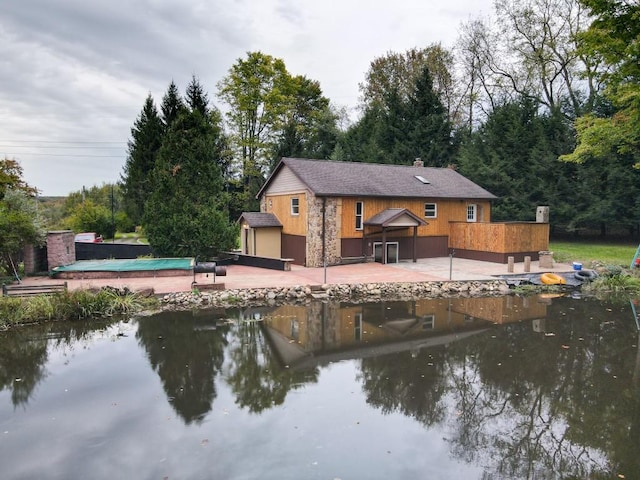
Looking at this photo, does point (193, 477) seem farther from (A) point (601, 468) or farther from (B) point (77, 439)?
(A) point (601, 468)

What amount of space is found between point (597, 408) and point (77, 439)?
25.9ft

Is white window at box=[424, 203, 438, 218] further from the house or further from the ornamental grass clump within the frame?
the ornamental grass clump

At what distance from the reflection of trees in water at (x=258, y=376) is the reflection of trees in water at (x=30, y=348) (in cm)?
355

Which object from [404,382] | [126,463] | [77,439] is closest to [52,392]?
[77,439]

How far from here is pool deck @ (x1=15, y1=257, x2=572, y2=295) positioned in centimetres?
1573

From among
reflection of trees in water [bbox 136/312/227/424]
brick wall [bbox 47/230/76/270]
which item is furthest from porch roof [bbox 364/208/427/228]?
brick wall [bbox 47/230/76/270]

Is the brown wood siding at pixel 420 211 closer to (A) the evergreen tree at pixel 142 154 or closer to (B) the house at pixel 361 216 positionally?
(B) the house at pixel 361 216

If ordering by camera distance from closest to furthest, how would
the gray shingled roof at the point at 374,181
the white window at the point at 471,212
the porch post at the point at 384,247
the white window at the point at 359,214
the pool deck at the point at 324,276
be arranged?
1. the pool deck at the point at 324,276
2. the gray shingled roof at the point at 374,181
3. the porch post at the point at 384,247
4. the white window at the point at 359,214
5. the white window at the point at 471,212

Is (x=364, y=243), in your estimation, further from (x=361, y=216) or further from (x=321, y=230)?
(x=321, y=230)

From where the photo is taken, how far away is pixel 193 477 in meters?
5.07

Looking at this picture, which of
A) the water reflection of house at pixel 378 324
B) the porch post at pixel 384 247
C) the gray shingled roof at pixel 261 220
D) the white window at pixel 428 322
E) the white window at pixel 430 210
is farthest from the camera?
the white window at pixel 430 210

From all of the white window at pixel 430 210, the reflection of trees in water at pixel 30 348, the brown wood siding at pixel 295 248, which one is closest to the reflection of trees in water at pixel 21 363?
the reflection of trees in water at pixel 30 348

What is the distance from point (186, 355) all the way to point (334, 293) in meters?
7.13

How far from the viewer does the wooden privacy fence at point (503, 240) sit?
69.2 feet
